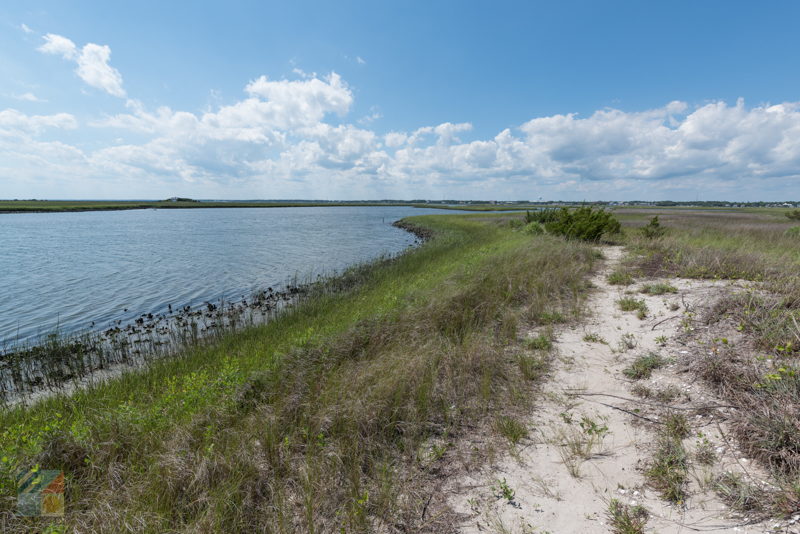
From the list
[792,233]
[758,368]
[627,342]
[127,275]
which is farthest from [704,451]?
[127,275]

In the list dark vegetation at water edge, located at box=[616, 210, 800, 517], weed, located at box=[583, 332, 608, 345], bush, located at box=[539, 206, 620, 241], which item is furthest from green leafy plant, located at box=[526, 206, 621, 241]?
weed, located at box=[583, 332, 608, 345]

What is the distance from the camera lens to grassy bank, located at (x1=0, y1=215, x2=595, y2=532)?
10.8 ft

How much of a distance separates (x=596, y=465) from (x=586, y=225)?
1904 cm

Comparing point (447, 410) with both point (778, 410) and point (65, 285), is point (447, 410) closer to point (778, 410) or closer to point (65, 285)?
point (778, 410)

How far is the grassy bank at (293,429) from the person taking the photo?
10.8 ft

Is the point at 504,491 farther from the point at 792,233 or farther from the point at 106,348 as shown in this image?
the point at 792,233

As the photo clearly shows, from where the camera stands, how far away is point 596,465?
3.79 metres

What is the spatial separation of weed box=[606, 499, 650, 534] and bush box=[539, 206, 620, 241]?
1890 cm

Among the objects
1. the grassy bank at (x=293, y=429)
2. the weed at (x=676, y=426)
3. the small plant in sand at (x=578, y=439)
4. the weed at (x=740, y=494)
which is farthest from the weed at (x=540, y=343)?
the weed at (x=740, y=494)

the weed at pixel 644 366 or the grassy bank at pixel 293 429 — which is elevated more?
the weed at pixel 644 366

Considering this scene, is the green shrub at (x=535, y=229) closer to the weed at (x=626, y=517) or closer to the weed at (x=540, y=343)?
the weed at (x=540, y=343)

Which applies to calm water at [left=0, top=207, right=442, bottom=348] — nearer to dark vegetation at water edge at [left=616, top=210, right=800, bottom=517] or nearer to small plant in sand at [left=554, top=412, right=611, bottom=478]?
small plant in sand at [left=554, top=412, right=611, bottom=478]

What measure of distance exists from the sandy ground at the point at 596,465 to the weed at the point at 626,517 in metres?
0.05

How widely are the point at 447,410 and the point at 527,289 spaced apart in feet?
21.4
